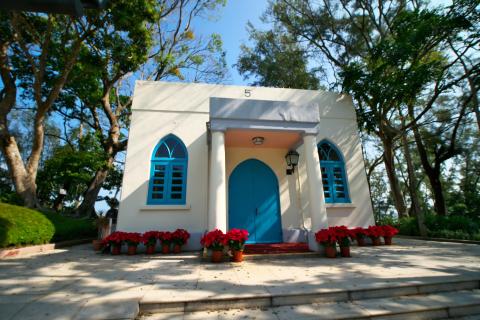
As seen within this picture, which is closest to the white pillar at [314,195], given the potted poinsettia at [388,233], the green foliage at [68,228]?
the potted poinsettia at [388,233]

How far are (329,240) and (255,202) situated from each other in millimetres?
2905

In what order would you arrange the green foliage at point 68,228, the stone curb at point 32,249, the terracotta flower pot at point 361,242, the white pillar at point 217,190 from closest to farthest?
the white pillar at point 217,190 → the stone curb at point 32,249 → the terracotta flower pot at point 361,242 → the green foliage at point 68,228

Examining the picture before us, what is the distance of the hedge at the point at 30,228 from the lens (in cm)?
584

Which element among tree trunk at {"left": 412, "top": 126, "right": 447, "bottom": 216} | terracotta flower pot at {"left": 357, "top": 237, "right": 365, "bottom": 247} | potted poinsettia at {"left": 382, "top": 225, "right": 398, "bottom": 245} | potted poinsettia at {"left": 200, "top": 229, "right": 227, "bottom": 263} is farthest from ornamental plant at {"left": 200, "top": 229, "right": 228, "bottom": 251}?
tree trunk at {"left": 412, "top": 126, "right": 447, "bottom": 216}

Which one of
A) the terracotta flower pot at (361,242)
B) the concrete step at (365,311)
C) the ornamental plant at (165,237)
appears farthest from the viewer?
the terracotta flower pot at (361,242)

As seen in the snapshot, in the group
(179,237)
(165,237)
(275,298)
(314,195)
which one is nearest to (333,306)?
(275,298)

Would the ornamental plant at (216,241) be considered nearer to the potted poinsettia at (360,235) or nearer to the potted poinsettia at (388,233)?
the potted poinsettia at (360,235)

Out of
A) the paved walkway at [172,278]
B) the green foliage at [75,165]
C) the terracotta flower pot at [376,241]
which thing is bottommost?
the paved walkway at [172,278]

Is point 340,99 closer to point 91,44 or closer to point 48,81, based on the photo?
point 91,44

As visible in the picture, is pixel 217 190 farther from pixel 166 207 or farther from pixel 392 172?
pixel 392 172

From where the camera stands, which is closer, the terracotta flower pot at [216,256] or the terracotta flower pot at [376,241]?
the terracotta flower pot at [216,256]

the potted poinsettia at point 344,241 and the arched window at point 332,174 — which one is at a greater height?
the arched window at point 332,174

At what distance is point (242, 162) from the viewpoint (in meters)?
8.08

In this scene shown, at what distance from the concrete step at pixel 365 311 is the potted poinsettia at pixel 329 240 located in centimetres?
241
